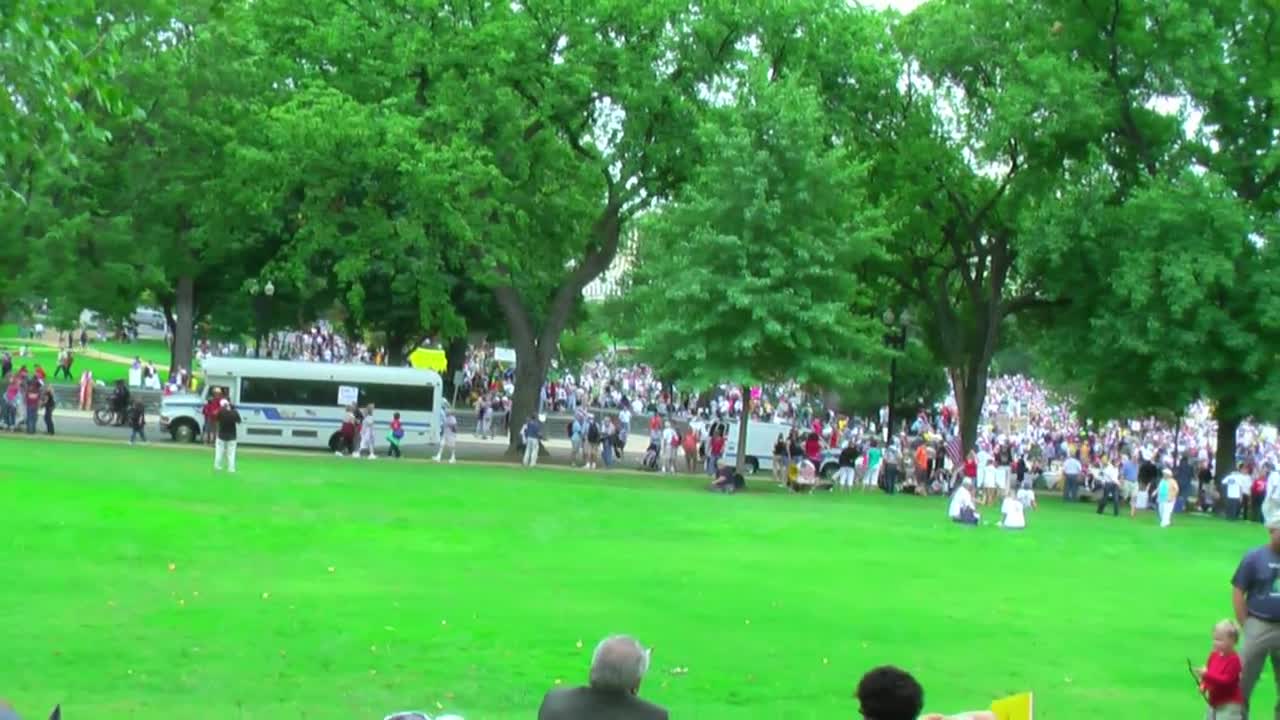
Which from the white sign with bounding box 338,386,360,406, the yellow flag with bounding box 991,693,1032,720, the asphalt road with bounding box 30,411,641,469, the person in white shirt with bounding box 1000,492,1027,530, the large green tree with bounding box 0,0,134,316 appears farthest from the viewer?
the white sign with bounding box 338,386,360,406

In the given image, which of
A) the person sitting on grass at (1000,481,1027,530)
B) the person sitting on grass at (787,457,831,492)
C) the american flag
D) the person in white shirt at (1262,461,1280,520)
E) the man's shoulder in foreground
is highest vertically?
the american flag

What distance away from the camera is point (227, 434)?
3481 cm

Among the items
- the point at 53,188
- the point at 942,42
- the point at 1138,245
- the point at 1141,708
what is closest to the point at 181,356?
the point at 53,188

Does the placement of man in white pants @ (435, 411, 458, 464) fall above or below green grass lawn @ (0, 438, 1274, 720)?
above

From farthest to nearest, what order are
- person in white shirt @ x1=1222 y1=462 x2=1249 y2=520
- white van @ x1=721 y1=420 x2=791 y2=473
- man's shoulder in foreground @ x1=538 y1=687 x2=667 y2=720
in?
white van @ x1=721 y1=420 x2=791 y2=473, person in white shirt @ x1=1222 y1=462 x2=1249 y2=520, man's shoulder in foreground @ x1=538 y1=687 x2=667 y2=720

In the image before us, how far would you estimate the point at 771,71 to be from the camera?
159ft

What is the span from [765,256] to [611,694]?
3682 centimetres

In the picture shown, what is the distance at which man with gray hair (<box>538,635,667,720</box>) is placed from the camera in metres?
6.82

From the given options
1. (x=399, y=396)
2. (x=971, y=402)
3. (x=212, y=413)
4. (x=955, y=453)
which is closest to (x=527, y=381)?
(x=399, y=396)

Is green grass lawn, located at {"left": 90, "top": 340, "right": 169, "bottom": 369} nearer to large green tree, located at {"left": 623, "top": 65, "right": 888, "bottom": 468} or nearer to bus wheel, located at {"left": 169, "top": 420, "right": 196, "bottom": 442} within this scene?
bus wheel, located at {"left": 169, "top": 420, "right": 196, "bottom": 442}

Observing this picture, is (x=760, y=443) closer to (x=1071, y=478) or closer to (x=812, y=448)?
(x=812, y=448)

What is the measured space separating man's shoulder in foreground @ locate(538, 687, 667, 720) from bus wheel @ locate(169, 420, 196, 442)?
43.1m

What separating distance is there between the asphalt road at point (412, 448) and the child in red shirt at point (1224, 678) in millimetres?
37580

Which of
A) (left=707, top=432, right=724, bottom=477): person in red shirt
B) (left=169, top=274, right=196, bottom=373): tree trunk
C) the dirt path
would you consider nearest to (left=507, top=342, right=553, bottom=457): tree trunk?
(left=707, top=432, right=724, bottom=477): person in red shirt
